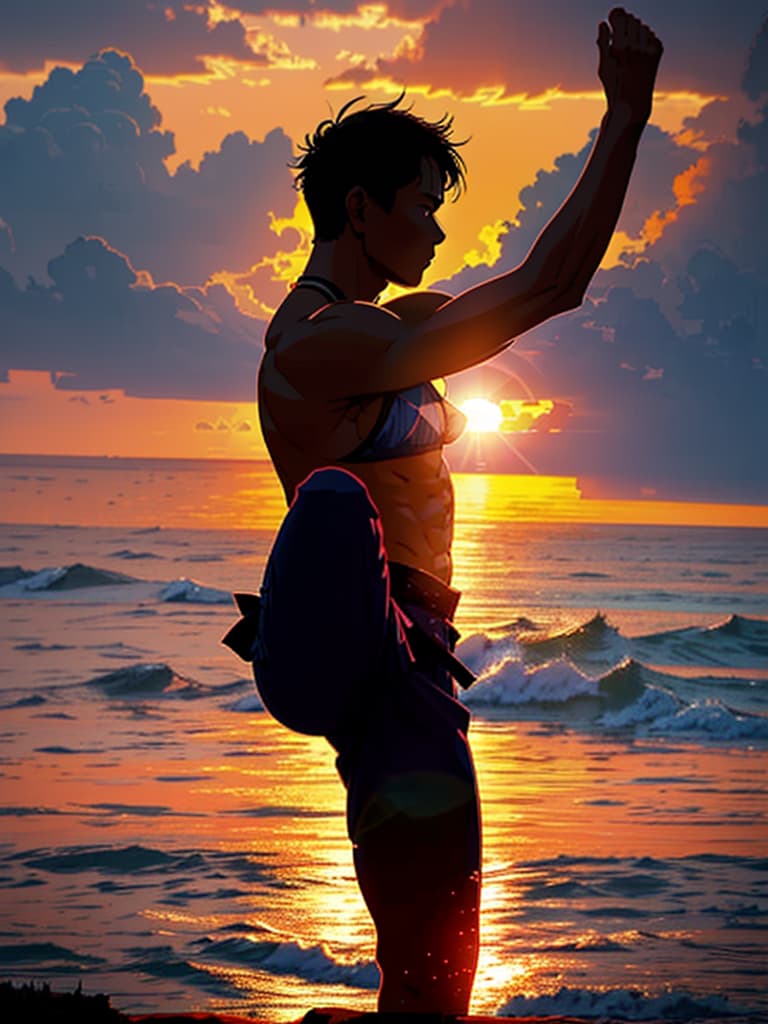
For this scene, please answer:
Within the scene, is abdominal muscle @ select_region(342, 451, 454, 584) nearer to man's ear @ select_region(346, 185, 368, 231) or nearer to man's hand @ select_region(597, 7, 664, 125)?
man's ear @ select_region(346, 185, 368, 231)

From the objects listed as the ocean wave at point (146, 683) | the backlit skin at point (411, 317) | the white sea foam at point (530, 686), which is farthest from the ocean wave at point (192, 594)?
the backlit skin at point (411, 317)

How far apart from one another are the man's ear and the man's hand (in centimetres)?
67

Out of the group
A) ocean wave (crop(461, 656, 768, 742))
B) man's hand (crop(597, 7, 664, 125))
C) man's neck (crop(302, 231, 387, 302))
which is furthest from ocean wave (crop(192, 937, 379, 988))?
ocean wave (crop(461, 656, 768, 742))

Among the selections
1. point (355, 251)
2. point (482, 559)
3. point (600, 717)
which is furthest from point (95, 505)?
point (355, 251)

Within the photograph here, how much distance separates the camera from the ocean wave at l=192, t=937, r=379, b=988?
12586 mm

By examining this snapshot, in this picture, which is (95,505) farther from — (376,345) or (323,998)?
(376,345)

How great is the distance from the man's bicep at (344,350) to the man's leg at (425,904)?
0.95 metres

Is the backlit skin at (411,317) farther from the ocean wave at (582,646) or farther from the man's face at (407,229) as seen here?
the ocean wave at (582,646)

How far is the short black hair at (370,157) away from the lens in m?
4.00

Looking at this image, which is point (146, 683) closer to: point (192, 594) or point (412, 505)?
point (192, 594)

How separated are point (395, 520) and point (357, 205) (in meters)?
0.74

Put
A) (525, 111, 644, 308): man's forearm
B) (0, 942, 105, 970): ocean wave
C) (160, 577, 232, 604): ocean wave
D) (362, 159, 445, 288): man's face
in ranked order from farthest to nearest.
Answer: (160, 577, 232, 604): ocean wave < (0, 942, 105, 970): ocean wave < (362, 159, 445, 288): man's face < (525, 111, 644, 308): man's forearm

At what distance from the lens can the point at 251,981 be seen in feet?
41.9

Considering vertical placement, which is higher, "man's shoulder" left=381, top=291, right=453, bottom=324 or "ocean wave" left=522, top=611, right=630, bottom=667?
"ocean wave" left=522, top=611, right=630, bottom=667
